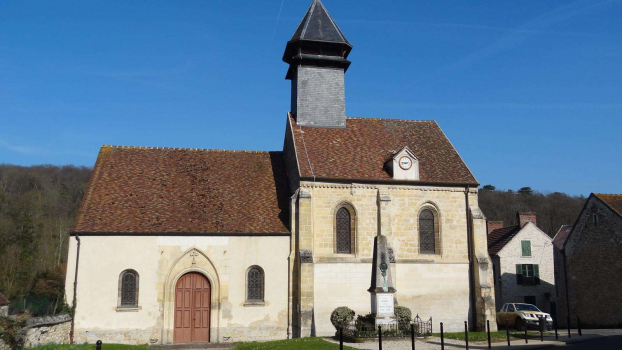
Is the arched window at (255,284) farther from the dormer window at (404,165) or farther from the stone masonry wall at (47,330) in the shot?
the dormer window at (404,165)

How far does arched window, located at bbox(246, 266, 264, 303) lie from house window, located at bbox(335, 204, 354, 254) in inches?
135

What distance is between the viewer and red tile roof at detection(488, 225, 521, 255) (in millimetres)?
32625

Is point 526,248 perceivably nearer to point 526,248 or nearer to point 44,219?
point 526,248

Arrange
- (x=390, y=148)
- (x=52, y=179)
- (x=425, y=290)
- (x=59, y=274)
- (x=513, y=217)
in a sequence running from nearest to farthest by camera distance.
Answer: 1. (x=425, y=290)
2. (x=390, y=148)
3. (x=59, y=274)
4. (x=52, y=179)
5. (x=513, y=217)

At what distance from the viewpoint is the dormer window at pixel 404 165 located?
74.2ft

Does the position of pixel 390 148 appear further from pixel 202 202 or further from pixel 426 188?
pixel 202 202

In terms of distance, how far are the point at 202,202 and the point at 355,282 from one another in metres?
7.44

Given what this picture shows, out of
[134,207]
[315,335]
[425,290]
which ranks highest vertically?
[134,207]

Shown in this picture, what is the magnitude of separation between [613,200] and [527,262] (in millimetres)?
7767

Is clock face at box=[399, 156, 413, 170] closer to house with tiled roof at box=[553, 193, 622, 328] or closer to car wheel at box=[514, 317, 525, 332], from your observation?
car wheel at box=[514, 317, 525, 332]

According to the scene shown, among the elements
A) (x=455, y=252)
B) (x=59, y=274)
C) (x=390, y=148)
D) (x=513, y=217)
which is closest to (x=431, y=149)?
(x=390, y=148)

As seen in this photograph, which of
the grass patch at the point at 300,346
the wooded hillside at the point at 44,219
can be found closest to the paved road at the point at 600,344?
the grass patch at the point at 300,346

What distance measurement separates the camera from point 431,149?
2494 centimetres

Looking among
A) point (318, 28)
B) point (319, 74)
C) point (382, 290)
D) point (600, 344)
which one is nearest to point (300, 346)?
point (382, 290)
